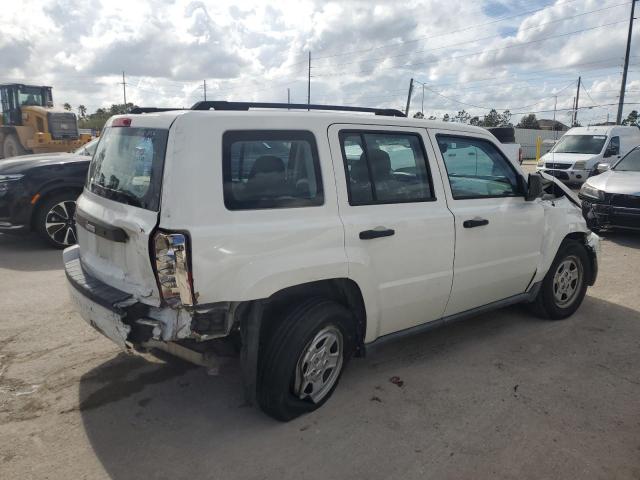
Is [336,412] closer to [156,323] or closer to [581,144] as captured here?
[156,323]

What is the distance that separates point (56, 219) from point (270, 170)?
214 inches

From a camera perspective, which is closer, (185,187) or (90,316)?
(185,187)

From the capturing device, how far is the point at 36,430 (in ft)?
9.92

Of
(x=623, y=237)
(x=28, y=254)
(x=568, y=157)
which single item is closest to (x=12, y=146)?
(x=28, y=254)

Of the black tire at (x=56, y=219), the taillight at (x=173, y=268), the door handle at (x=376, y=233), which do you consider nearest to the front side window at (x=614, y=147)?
the black tire at (x=56, y=219)

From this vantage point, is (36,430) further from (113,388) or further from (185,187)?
(185,187)

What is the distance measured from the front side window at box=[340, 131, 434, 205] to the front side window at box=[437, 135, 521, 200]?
0.86 ft

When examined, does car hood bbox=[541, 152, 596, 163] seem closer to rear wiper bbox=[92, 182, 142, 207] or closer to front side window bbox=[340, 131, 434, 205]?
front side window bbox=[340, 131, 434, 205]

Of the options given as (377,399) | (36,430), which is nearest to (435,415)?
(377,399)

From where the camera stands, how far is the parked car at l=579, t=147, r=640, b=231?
773 centimetres

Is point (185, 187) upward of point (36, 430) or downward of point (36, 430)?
upward

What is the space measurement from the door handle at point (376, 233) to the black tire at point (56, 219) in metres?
5.19

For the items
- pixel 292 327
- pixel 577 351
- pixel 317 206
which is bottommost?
pixel 577 351

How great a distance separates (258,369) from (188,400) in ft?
2.35
